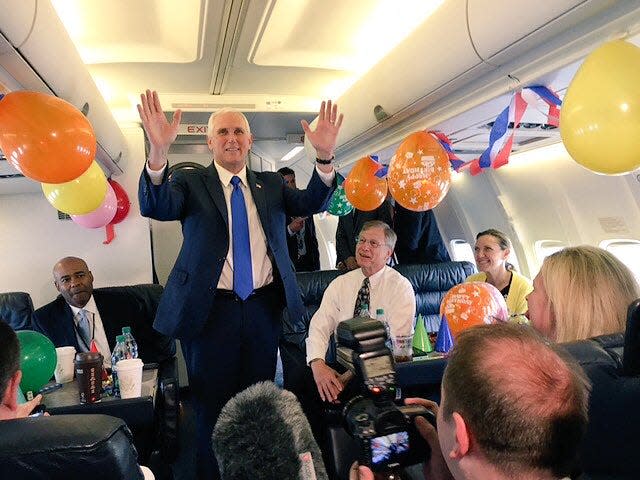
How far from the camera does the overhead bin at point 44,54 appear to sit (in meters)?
1.98

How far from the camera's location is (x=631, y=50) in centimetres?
184

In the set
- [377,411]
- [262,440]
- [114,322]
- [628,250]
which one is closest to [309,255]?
[114,322]

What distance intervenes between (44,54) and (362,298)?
2453 millimetres

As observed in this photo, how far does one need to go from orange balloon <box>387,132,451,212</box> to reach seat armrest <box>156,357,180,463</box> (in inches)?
79.2

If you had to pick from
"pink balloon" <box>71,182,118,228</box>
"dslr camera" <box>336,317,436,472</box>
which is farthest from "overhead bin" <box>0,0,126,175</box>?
"dslr camera" <box>336,317,436,472</box>

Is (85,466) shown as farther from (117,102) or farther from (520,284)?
(117,102)

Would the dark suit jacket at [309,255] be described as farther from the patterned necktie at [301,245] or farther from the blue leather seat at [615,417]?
the blue leather seat at [615,417]

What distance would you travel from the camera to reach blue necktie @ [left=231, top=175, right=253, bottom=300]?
249 centimetres

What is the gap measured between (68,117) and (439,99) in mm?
2235

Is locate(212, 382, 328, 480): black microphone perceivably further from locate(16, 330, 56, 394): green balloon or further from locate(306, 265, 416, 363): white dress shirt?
locate(306, 265, 416, 363): white dress shirt

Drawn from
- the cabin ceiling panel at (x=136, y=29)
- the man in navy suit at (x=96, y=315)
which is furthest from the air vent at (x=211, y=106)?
the man in navy suit at (x=96, y=315)

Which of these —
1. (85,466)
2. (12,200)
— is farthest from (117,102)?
(85,466)

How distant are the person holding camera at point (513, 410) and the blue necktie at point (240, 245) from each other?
5.44 feet

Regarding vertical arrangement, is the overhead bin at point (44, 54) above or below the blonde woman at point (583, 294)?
above
